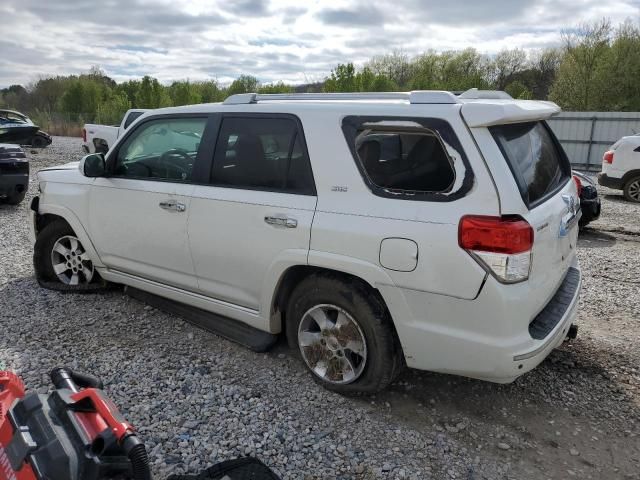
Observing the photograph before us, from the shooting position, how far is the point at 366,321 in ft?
10.1

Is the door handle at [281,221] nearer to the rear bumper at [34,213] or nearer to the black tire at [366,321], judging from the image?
the black tire at [366,321]

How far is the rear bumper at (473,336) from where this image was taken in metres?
2.69

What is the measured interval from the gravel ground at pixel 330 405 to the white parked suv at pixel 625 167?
8.10 m

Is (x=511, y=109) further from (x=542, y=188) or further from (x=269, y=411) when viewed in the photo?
(x=269, y=411)

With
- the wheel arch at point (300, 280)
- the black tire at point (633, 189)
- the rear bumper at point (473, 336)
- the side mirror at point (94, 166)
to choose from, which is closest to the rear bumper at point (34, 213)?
the side mirror at point (94, 166)

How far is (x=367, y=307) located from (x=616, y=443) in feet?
5.31

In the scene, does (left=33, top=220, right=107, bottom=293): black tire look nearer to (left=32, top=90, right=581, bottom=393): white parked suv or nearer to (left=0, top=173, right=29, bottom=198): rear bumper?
(left=32, top=90, right=581, bottom=393): white parked suv

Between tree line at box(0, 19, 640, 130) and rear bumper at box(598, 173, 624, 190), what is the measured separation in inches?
711

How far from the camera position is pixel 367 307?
3068mm

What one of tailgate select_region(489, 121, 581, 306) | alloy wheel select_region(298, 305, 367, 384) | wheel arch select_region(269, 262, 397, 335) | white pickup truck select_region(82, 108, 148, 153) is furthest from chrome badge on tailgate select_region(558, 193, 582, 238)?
white pickup truck select_region(82, 108, 148, 153)

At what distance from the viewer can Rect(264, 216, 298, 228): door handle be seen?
3212mm

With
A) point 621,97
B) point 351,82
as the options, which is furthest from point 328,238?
point 621,97

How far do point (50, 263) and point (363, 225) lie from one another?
3.61 meters

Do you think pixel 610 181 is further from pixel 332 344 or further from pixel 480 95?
pixel 332 344
